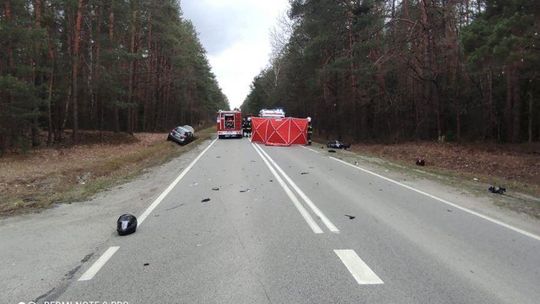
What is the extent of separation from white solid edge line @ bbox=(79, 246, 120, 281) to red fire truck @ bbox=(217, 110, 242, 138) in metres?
34.7

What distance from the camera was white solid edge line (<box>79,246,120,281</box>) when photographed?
5.38m

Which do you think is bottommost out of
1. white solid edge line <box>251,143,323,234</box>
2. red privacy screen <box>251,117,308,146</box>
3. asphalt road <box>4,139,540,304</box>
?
asphalt road <box>4,139,540,304</box>

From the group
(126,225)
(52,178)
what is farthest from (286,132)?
(126,225)

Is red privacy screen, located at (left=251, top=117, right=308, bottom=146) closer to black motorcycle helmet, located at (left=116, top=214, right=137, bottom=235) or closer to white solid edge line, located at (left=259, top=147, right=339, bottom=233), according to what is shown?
white solid edge line, located at (left=259, top=147, right=339, bottom=233)

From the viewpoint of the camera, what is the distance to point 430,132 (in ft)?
110

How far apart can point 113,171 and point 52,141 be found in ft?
54.8

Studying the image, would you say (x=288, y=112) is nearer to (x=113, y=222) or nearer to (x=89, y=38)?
(x=89, y=38)

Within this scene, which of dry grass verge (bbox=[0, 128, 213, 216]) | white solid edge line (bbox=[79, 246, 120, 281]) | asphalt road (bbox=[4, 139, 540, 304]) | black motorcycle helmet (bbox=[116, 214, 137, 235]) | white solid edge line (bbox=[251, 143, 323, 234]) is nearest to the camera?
asphalt road (bbox=[4, 139, 540, 304])

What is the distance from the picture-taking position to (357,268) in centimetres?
559

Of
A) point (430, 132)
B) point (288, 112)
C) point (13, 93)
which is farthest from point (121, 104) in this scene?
point (288, 112)

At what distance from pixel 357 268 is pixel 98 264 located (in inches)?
127

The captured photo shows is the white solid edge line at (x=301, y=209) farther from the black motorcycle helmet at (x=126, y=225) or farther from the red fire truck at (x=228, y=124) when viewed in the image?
the red fire truck at (x=228, y=124)

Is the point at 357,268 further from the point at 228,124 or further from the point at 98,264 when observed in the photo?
the point at 228,124

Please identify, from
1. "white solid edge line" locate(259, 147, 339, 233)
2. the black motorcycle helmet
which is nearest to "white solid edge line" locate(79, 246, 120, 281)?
the black motorcycle helmet
